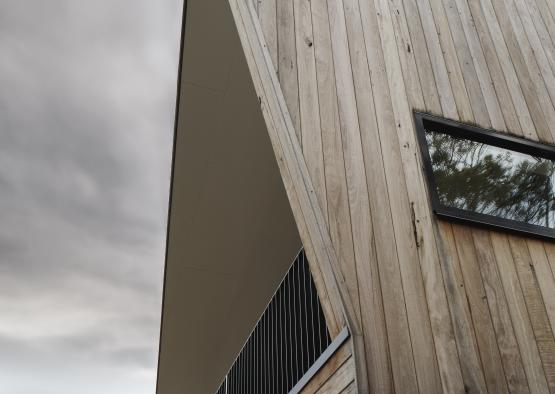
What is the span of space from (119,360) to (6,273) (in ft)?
96.1

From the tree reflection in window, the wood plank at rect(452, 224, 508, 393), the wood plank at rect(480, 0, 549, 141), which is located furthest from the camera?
the wood plank at rect(480, 0, 549, 141)

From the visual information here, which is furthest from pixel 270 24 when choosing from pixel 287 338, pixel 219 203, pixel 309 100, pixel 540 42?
pixel 219 203

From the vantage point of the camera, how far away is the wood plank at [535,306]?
1.96 metres

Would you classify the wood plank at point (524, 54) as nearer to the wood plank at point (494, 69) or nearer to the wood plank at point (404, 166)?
the wood plank at point (494, 69)

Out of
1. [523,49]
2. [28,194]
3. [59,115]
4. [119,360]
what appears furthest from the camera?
[119,360]

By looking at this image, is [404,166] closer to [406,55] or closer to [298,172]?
[298,172]

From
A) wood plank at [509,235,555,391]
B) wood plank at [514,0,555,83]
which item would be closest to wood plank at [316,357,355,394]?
wood plank at [509,235,555,391]

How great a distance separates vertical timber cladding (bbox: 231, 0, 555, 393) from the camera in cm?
181

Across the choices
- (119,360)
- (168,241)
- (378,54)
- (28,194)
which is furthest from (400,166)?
(119,360)

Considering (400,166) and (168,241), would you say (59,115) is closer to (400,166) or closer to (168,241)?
(168,241)

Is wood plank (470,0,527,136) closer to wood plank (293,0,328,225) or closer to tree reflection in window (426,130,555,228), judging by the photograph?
tree reflection in window (426,130,555,228)

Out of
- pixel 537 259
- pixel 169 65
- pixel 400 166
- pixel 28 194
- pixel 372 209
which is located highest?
pixel 28 194

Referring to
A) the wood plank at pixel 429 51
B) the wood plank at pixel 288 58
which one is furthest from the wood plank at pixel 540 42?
the wood plank at pixel 288 58

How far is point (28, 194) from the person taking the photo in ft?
31.4
